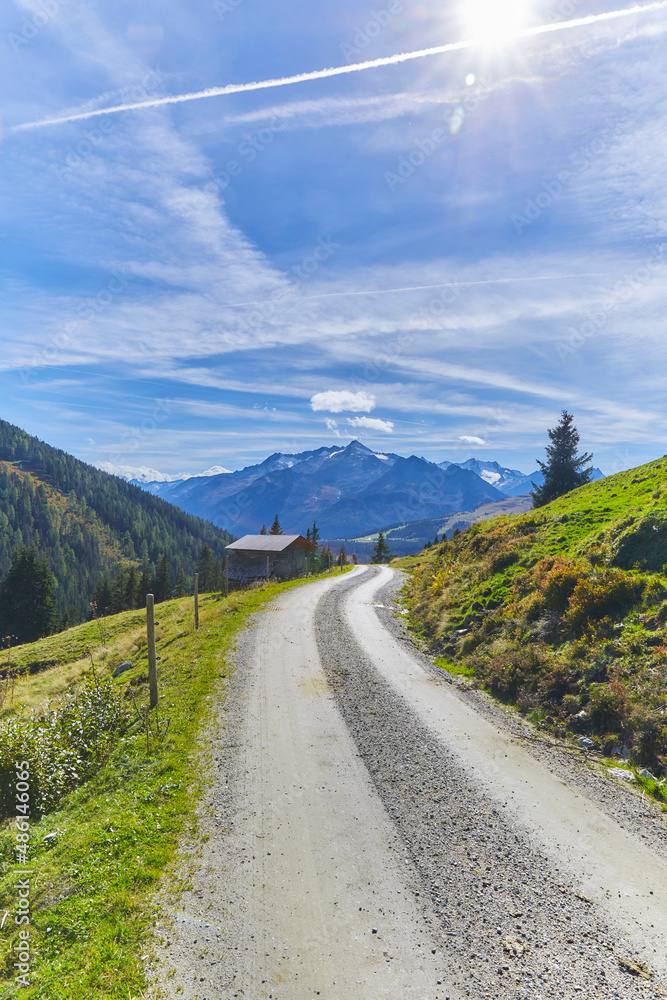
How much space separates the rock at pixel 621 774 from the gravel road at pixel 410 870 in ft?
1.07

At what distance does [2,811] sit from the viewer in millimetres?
8031

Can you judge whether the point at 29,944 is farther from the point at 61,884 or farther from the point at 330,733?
the point at 330,733

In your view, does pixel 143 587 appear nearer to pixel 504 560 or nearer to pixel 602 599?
pixel 504 560

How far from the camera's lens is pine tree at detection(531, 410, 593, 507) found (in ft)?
152

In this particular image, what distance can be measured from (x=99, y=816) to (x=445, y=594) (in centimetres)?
1958

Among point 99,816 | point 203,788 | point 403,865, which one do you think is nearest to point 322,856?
point 403,865

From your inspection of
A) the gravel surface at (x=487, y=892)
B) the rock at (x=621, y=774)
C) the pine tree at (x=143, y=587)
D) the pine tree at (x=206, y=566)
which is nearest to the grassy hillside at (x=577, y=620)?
the rock at (x=621, y=774)

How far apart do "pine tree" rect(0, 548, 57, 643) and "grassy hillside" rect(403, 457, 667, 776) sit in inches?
2179

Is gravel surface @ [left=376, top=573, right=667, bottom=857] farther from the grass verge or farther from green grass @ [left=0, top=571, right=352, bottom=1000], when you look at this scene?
green grass @ [left=0, top=571, right=352, bottom=1000]

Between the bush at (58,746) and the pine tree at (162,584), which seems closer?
the bush at (58,746)

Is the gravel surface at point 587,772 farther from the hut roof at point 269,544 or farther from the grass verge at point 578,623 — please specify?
the hut roof at point 269,544

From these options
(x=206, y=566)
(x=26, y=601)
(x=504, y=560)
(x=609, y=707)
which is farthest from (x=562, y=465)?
(x=206, y=566)

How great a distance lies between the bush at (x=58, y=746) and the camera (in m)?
8.30

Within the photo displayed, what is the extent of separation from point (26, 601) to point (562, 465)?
67821 mm
